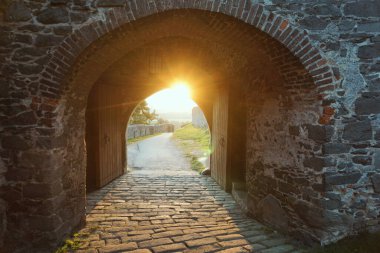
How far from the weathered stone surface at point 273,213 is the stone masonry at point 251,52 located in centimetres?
15

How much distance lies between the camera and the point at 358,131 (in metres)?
3.62

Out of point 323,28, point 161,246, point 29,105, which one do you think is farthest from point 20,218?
point 323,28

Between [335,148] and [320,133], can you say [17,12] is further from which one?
[335,148]

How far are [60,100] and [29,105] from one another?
1.21 feet

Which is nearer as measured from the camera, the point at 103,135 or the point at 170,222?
the point at 170,222

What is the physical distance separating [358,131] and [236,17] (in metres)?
2.19

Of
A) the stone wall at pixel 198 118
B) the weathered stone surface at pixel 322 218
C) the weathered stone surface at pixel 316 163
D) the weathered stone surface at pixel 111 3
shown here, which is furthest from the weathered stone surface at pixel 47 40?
the stone wall at pixel 198 118

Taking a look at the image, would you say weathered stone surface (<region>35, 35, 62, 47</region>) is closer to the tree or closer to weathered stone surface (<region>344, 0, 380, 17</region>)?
weathered stone surface (<region>344, 0, 380, 17</region>)

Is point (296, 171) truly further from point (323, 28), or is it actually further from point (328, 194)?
point (323, 28)

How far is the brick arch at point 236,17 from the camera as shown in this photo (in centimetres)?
332

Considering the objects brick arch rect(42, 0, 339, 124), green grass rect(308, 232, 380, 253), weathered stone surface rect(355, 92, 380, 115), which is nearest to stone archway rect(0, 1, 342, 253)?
brick arch rect(42, 0, 339, 124)

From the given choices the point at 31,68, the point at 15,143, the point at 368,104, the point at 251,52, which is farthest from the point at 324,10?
the point at 15,143

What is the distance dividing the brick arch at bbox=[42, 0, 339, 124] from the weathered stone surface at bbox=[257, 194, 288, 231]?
1.54 meters

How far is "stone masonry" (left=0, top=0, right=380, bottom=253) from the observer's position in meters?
3.40
